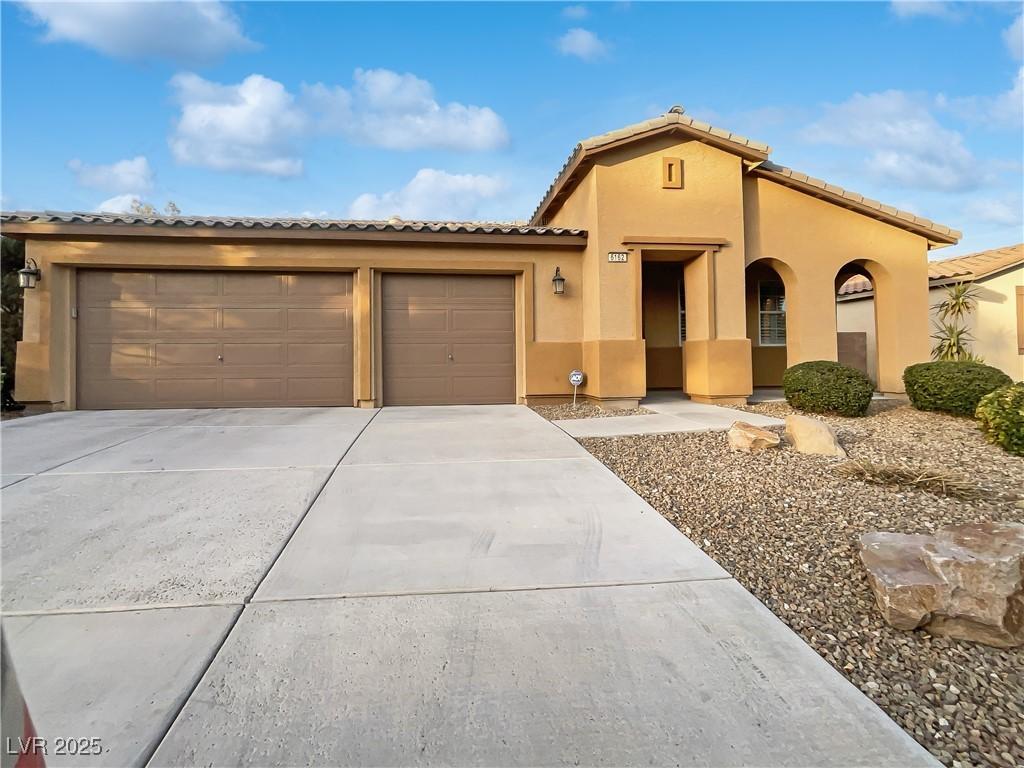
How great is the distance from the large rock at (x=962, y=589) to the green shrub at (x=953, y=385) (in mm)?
5702

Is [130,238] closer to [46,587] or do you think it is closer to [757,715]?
[46,587]

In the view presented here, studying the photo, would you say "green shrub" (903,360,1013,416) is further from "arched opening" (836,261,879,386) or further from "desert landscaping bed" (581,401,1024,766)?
"arched opening" (836,261,879,386)

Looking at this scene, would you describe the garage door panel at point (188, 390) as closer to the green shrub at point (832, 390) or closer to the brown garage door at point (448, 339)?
the brown garage door at point (448, 339)

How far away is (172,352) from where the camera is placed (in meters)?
9.01

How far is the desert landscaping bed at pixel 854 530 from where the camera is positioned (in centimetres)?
183

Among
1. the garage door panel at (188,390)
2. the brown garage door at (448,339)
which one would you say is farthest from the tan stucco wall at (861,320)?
the garage door panel at (188,390)

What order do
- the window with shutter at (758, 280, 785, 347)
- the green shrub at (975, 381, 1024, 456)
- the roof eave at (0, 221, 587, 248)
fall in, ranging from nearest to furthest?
the green shrub at (975, 381, 1024, 456) → the roof eave at (0, 221, 587, 248) → the window with shutter at (758, 280, 785, 347)

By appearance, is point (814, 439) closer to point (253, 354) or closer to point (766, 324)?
point (766, 324)

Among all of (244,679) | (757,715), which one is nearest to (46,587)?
(244,679)

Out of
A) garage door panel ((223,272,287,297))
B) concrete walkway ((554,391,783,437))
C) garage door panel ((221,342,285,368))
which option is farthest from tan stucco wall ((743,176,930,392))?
garage door panel ((221,342,285,368))

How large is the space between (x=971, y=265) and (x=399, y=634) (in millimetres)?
16677

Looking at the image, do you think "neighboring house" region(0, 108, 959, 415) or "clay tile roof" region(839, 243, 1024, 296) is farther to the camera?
"clay tile roof" region(839, 243, 1024, 296)

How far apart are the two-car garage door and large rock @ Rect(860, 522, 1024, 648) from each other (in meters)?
7.62

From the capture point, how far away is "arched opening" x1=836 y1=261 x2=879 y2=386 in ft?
42.7
